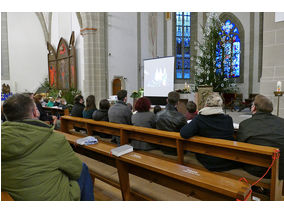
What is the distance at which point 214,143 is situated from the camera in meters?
2.31

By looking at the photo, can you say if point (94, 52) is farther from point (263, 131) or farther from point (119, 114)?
point (263, 131)

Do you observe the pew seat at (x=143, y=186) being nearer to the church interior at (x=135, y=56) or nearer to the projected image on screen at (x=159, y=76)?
the church interior at (x=135, y=56)

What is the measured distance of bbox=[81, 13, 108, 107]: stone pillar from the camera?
9281 millimetres

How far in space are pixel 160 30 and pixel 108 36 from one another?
11.6 ft

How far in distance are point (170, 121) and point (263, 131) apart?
1.12m

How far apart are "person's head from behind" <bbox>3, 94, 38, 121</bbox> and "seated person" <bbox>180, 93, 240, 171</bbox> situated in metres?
1.59

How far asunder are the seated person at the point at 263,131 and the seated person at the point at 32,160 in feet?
5.81

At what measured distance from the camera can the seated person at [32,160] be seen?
1.42 meters

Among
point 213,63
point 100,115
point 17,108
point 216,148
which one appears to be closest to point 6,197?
point 17,108

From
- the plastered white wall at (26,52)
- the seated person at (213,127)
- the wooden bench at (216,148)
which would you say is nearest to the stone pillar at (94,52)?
the plastered white wall at (26,52)

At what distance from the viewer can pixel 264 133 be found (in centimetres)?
231

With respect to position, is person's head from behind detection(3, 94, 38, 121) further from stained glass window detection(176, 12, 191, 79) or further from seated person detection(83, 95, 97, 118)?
stained glass window detection(176, 12, 191, 79)

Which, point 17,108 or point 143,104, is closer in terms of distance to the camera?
point 17,108

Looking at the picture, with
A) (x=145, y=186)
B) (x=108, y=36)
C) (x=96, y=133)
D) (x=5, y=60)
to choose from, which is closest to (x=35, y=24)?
(x=5, y=60)
